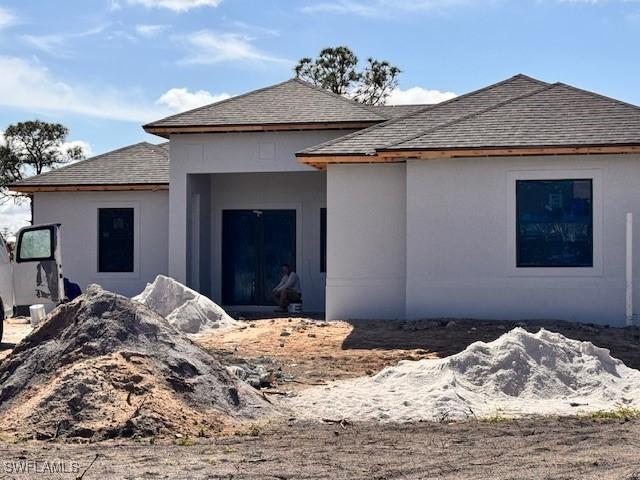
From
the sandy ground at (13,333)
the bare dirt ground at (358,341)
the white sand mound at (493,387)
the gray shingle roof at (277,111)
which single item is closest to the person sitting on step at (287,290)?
the bare dirt ground at (358,341)

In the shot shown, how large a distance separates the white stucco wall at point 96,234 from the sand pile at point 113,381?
12662mm

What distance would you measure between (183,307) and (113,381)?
937 centimetres

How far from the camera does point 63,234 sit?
24688 mm

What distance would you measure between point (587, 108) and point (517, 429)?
11.1m

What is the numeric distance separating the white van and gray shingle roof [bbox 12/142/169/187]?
759 cm

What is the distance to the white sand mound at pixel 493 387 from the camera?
1049 cm

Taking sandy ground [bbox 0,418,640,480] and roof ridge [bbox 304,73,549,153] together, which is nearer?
sandy ground [bbox 0,418,640,480]

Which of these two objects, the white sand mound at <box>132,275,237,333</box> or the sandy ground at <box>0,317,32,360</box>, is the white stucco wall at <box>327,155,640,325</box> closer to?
the white sand mound at <box>132,275,237,333</box>

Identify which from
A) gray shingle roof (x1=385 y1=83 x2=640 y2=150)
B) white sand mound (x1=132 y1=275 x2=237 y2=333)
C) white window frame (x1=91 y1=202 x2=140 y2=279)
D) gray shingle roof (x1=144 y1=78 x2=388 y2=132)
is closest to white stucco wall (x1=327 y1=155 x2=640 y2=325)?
gray shingle roof (x1=385 y1=83 x2=640 y2=150)

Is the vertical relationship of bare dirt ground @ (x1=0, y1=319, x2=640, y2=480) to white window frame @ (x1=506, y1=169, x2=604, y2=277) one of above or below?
below

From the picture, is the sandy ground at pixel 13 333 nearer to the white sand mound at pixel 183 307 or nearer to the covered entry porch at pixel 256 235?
the white sand mound at pixel 183 307

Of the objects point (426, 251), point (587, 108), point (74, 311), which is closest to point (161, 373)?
point (74, 311)

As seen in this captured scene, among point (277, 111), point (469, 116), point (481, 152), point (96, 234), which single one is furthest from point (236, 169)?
point (481, 152)

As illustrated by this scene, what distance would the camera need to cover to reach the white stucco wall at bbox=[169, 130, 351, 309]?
876 inches
